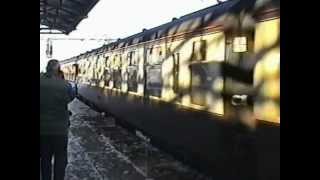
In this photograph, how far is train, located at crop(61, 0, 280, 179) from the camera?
4.48 meters

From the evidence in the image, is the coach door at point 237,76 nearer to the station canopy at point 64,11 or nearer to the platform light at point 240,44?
the platform light at point 240,44

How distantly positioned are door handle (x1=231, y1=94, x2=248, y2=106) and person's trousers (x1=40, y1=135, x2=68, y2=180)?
5.87 feet

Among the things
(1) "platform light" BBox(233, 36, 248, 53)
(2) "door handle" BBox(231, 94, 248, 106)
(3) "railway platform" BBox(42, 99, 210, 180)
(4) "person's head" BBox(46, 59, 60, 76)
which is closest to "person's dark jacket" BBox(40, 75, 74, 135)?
(4) "person's head" BBox(46, 59, 60, 76)

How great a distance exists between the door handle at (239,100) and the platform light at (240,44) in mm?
476

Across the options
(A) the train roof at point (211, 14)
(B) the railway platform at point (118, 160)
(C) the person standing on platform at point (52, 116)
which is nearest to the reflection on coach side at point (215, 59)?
(A) the train roof at point (211, 14)

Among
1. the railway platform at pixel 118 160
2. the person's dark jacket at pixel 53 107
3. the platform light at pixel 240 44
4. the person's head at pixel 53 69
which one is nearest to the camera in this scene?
the person's dark jacket at pixel 53 107

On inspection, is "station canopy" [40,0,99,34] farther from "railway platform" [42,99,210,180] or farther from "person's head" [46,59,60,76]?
"person's head" [46,59,60,76]

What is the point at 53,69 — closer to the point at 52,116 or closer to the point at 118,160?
the point at 52,116

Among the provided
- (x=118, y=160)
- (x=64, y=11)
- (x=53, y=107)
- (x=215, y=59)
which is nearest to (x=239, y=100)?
(x=215, y=59)

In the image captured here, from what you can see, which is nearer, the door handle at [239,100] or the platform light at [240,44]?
the door handle at [239,100]

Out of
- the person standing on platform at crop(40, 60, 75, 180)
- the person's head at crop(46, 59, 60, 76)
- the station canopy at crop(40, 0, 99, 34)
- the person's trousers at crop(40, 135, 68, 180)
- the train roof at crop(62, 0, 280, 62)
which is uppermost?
the station canopy at crop(40, 0, 99, 34)

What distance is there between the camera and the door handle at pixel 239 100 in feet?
16.2

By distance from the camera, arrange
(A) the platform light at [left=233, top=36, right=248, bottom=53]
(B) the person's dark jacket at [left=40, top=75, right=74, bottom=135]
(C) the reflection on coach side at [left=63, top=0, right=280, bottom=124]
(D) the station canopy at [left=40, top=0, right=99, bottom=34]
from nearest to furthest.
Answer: (C) the reflection on coach side at [left=63, top=0, right=280, bottom=124]
(B) the person's dark jacket at [left=40, top=75, right=74, bottom=135]
(A) the platform light at [left=233, top=36, right=248, bottom=53]
(D) the station canopy at [left=40, top=0, right=99, bottom=34]

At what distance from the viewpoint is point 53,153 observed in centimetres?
489
